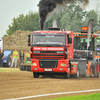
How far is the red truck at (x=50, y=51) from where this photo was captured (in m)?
16.9

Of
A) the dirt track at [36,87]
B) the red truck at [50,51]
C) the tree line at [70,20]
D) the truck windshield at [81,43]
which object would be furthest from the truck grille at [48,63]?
the tree line at [70,20]

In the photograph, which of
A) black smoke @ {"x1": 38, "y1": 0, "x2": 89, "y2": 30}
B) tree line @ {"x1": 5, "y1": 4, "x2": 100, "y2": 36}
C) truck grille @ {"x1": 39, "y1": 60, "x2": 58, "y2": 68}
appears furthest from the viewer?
tree line @ {"x1": 5, "y1": 4, "x2": 100, "y2": 36}

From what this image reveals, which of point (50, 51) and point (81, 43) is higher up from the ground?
point (81, 43)

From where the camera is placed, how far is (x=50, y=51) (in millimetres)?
16938

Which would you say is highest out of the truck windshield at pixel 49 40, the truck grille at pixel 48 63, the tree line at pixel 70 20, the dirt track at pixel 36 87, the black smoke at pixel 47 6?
the tree line at pixel 70 20

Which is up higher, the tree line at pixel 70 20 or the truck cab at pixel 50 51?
the tree line at pixel 70 20

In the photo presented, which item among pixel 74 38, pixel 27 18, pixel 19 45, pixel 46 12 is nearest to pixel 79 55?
pixel 74 38

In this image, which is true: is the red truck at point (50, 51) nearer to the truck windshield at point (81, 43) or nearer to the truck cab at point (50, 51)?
the truck cab at point (50, 51)

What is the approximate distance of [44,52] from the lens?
1698 centimetres

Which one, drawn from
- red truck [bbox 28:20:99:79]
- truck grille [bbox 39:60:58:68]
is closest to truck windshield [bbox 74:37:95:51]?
red truck [bbox 28:20:99:79]

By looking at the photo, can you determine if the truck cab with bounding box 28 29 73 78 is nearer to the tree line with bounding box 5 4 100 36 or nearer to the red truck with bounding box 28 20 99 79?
the red truck with bounding box 28 20 99 79

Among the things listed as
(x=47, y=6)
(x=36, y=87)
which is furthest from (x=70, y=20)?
(x=36, y=87)

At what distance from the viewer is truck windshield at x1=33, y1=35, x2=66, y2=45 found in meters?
17.0

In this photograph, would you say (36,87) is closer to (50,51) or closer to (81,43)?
(50,51)
